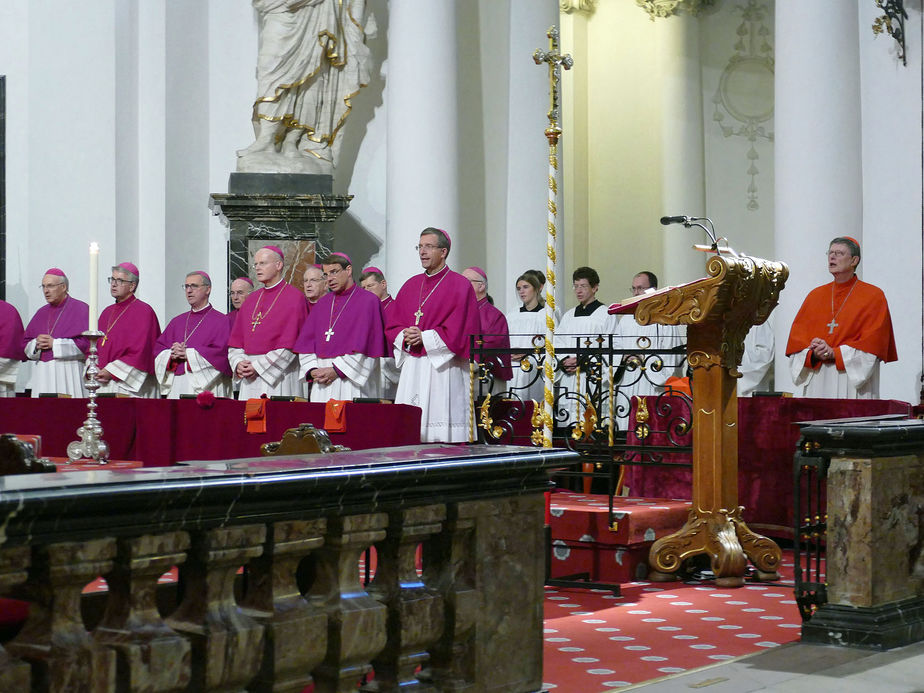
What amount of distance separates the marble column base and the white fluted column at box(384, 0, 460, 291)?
686 cm

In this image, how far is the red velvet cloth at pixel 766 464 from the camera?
7.90 m

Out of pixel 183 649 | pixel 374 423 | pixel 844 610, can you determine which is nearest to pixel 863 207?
pixel 374 423

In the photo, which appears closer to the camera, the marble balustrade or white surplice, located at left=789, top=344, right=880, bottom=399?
the marble balustrade

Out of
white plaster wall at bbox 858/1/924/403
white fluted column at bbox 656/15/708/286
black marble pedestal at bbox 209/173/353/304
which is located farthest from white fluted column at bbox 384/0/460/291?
white fluted column at bbox 656/15/708/286

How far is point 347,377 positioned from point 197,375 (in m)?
1.58

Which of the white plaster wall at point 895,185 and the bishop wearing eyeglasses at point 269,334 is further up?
the white plaster wall at point 895,185

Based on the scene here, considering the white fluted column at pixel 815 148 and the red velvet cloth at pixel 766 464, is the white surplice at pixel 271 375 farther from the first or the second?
the white fluted column at pixel 815 148

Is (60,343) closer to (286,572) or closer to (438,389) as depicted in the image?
(438,389)

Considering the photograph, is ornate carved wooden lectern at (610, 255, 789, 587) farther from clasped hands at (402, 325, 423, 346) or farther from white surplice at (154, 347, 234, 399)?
white surplice at (154, 347, 234, 399)

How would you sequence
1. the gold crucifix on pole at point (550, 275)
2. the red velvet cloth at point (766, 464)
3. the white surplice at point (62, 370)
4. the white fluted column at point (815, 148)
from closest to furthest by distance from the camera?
the gold crucifix on pole at point (550, 275), the red velvet cloth at point (766, 464), the white fluted column at point (815, 148), the white surplice at point (62, 370)

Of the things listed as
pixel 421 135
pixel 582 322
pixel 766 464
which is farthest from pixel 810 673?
pixel 421 135

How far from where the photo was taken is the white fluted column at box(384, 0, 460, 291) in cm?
1183

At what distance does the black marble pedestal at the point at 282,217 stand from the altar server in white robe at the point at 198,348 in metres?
1.29

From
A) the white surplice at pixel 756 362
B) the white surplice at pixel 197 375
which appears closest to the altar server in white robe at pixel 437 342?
the white surplice at pixel 197 375
